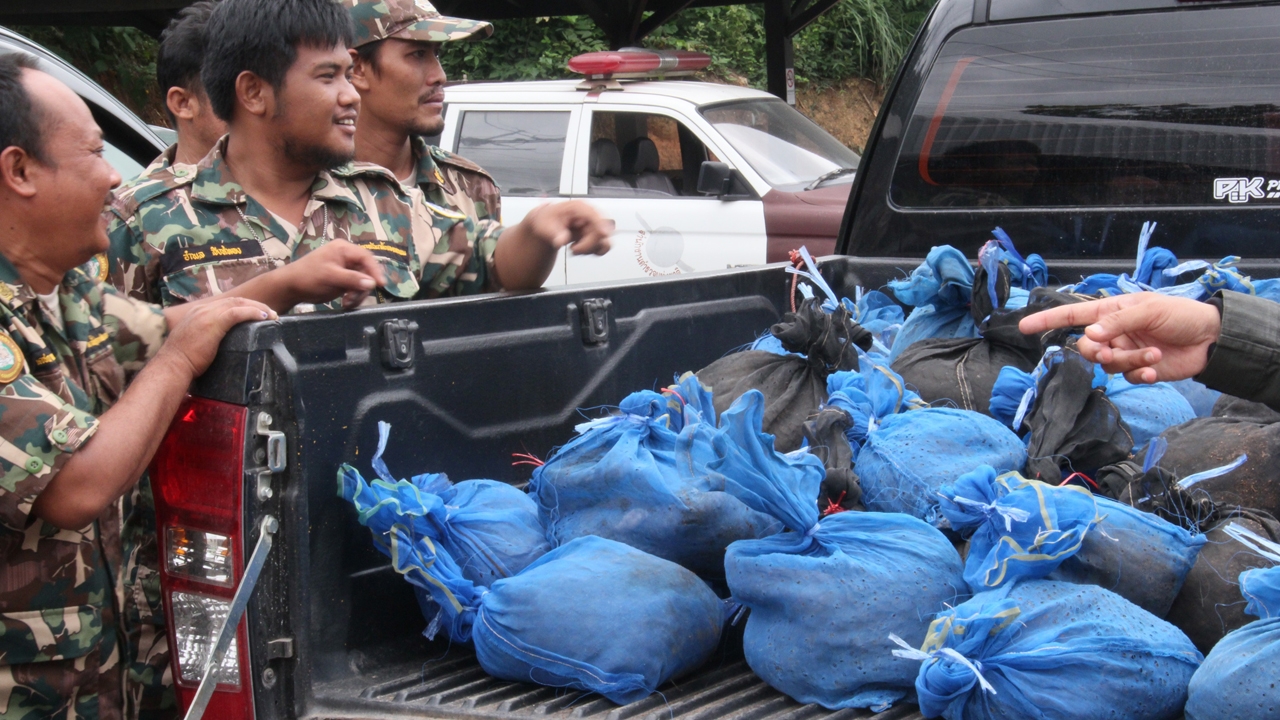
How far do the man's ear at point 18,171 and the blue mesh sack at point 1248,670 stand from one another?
1891 millimetres

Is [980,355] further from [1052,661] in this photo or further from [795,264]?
[1052,661]

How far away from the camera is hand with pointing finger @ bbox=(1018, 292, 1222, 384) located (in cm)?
186

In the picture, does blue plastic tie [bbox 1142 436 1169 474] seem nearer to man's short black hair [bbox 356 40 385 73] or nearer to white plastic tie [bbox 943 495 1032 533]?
white plastic tie [bbox 943 495 1032 533]

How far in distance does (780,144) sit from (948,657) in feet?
20.1

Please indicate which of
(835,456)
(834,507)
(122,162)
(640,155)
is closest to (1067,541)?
(834,507)

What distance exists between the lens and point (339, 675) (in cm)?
187

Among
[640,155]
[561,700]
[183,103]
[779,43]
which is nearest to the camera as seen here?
[561,700]

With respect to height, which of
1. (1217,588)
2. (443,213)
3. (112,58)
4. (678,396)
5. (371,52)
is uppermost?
(371,52)

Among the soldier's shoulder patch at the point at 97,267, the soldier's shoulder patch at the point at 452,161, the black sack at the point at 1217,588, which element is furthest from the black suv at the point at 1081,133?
the soldier's shoulder patch at the point at 97,267

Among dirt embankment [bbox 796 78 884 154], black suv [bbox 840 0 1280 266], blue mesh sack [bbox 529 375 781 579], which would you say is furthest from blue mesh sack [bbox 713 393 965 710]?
dirt embankment [bbox 796 78 884 154]

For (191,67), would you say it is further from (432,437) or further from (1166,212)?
(1166,212)

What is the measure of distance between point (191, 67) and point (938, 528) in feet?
9.36

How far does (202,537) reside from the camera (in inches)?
71.8

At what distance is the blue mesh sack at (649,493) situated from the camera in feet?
6.62
